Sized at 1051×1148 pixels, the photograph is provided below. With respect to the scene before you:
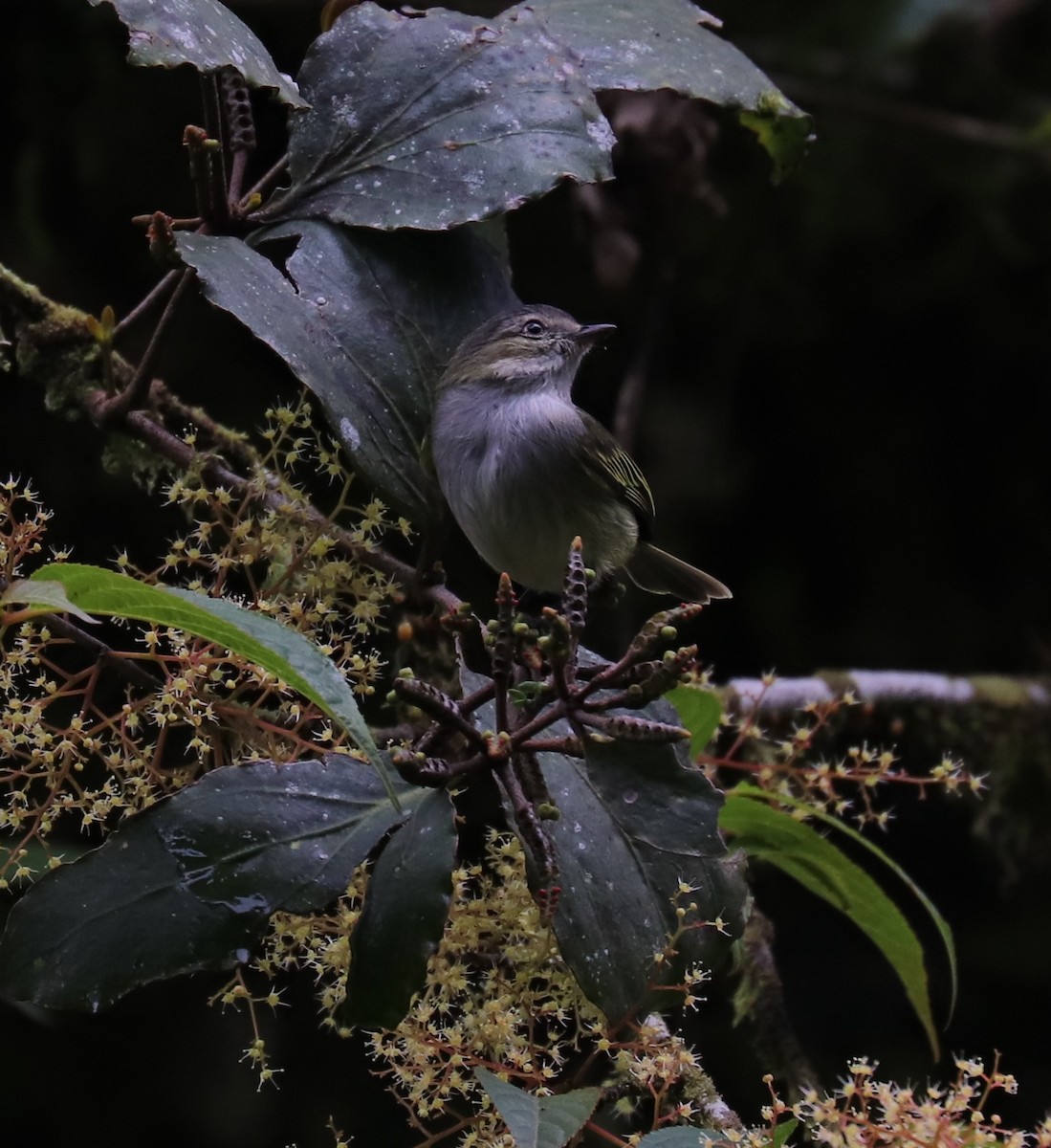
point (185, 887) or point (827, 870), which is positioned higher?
point (185, 887)

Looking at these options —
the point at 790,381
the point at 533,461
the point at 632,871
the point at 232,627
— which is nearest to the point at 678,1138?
the point at 632,871

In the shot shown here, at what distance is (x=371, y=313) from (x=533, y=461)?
679 millimetres

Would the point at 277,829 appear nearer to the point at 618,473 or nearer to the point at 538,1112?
the point at 538,1112

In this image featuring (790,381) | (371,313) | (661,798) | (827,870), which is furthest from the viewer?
(790,381)

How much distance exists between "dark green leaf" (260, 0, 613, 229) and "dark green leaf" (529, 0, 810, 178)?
43 mm

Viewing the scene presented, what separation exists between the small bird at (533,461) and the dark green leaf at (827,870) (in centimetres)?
51

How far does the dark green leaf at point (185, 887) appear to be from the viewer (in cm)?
142

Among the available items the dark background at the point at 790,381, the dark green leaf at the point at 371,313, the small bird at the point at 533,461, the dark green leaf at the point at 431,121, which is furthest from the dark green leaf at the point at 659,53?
the dark background at the point at 790,381

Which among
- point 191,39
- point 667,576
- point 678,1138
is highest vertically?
point 191,39

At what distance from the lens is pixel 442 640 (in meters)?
2.24

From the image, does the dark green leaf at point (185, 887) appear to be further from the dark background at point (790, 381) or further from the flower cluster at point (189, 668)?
the dark background at point (790, 381)

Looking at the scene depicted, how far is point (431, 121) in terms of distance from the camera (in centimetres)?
189

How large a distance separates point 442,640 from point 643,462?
2.52m

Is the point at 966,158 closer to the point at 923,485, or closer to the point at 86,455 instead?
the point at 923,485
